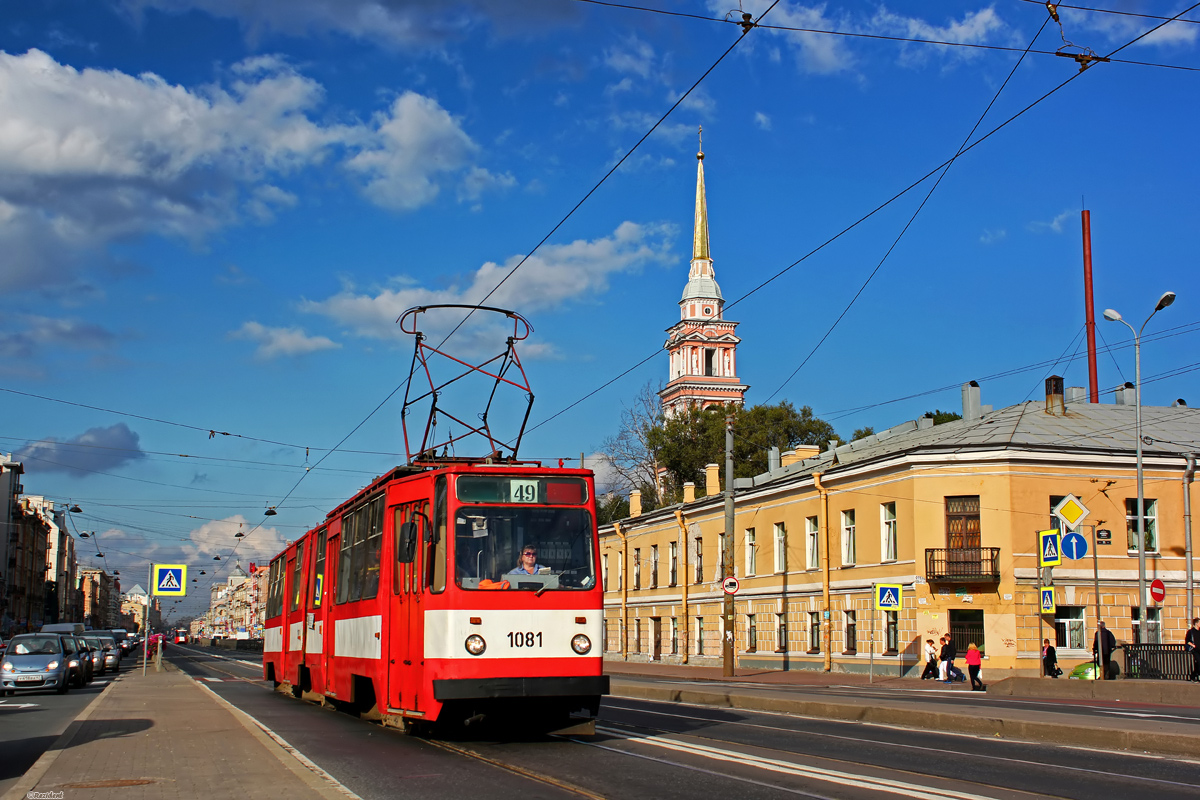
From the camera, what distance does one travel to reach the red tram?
13016 mm

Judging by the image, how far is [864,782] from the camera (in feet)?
35.1

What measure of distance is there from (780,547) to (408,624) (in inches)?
1294

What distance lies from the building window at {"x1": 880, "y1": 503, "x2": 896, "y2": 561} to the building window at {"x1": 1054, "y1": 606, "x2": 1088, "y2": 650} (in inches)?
211

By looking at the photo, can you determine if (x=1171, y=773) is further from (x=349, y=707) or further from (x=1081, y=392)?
(x=1081, y=392)

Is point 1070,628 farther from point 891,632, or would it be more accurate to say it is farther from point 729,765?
point 729,765

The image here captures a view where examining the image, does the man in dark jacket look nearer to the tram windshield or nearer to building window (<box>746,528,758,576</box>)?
building window (<box>746,528,758,576</box>)

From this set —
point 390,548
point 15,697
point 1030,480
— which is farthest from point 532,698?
point 1030,480

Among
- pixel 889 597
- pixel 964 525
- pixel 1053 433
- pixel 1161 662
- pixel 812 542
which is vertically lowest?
pixel 1161 662

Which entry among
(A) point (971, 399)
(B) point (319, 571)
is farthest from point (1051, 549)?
(B) point (319, 571)

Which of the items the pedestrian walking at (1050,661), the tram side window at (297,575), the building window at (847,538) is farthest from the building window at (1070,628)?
the tram side window at (297,575)

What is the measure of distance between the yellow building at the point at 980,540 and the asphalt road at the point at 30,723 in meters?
17.6

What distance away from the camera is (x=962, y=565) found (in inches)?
1441

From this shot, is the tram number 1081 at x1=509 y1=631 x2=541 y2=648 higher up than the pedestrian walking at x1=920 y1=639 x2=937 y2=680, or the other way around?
the tram number 1081 at x1=509 y1=631 x2=541 y2=648

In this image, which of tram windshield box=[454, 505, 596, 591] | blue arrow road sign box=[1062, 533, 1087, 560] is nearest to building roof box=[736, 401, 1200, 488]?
blue arrow road sign box=[1062, 533, 1087, 560]
